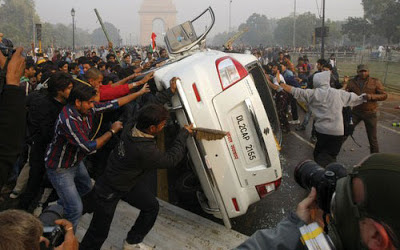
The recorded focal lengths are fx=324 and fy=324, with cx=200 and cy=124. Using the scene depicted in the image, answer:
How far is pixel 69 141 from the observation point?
303 cm

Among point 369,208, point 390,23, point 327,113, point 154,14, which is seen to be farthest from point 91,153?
point 154,14

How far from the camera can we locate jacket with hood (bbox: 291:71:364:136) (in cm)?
448

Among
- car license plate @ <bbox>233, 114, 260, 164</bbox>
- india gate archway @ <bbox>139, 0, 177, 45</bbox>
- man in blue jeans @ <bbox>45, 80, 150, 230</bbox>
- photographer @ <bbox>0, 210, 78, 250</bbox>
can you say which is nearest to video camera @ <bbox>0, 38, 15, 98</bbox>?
photographer @ <bbox>0, 210, 78, 250</bbox>

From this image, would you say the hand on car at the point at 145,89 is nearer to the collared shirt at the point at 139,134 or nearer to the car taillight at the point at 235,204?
the collared shirt at the point at 139,134

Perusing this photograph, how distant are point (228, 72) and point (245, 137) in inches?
27.9

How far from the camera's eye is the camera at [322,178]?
127cm

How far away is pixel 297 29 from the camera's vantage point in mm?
71438

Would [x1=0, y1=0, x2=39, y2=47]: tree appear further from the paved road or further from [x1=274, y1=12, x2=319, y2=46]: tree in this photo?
the paved road

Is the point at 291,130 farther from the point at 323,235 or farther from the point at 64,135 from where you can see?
the point at 323,235

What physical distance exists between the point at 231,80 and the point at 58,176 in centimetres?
197

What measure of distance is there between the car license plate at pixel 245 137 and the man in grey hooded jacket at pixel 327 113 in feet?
5.25

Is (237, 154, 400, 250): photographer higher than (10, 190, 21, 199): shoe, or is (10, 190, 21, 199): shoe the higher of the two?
(237, 154, 400, 250): photographer

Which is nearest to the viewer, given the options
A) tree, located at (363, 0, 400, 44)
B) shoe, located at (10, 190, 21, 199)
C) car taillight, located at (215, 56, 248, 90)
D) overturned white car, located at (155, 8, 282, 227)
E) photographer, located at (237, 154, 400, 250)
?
Answer: photographer, located at (237, 154, 400, 250)

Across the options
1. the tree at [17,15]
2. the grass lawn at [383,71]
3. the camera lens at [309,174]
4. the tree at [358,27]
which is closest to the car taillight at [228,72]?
the camera lens at [309,174]
